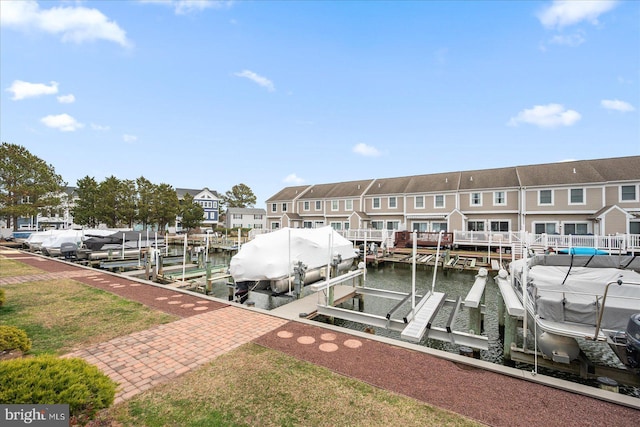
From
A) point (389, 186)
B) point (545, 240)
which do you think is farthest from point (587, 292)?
point (389, 186)

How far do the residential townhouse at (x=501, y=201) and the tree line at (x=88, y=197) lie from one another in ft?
70.4

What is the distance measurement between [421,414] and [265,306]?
934 centimetres

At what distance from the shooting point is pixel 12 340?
16.5ft

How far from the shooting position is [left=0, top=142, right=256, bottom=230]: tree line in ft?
117

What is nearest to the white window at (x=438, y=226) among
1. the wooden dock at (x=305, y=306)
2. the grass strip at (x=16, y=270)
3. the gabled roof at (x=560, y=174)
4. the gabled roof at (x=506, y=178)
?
the gabled roof at (x=506, y=178)

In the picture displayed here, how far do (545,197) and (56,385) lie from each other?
3504cm

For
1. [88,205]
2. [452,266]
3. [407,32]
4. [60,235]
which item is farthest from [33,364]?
[88,205]

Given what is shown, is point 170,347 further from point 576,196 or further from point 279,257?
point 576,196

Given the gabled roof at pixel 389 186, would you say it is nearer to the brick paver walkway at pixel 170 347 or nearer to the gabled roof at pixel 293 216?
the gabled roof at pixel 293 216

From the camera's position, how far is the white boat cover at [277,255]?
9.95 m

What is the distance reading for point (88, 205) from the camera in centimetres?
4588

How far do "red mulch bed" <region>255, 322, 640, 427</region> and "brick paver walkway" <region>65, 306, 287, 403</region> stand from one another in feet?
3.38

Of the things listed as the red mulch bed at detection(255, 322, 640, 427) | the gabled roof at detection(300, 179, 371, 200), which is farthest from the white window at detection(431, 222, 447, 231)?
the red mulch bed at detection(255, 322, 640, 427)

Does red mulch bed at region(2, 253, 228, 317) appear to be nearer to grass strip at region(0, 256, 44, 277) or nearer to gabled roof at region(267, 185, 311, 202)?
grass strip at region(0, 256, 44, 277)
